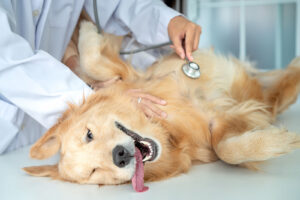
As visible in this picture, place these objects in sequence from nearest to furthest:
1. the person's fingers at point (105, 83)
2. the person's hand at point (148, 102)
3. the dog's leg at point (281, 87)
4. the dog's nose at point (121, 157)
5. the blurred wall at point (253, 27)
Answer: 1. the dog's nose at point (121, 157)
2. the person's hand at point (148, 102)
3. the person's fingers at point (105, 83)
4. the dog's leg at point (281, 87)
5. the blurred wall at point (253, 27)

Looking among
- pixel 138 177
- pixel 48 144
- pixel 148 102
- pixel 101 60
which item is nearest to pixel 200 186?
pixel 138 177

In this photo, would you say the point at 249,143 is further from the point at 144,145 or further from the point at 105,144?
the point at 105,144

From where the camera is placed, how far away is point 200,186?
4.51 ft

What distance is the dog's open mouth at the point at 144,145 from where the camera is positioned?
1.53m

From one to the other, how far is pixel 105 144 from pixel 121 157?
0.10 meters

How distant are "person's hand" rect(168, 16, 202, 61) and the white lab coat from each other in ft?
0.55

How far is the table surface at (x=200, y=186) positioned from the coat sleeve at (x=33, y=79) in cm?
35

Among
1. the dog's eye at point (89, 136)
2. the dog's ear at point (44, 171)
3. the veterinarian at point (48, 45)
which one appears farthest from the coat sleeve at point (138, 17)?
the dog's ear at point (44, 171)

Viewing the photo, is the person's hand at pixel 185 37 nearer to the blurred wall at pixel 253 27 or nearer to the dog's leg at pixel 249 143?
the dog's leg at pixel 249 143

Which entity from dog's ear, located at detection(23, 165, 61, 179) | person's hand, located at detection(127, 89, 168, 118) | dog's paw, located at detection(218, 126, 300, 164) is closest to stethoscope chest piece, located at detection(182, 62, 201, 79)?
person's hand, located at detection(127, 89, 168, 118)

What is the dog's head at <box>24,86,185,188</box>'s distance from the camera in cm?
142

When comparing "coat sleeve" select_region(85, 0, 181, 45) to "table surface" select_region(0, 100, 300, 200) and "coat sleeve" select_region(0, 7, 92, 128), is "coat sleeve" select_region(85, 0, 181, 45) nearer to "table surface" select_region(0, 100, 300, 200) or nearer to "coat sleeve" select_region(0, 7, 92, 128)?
"coat sleeve" select_region(0, 7, 92, 128)

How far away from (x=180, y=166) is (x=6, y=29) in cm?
99

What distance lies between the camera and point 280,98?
2.19 meters
